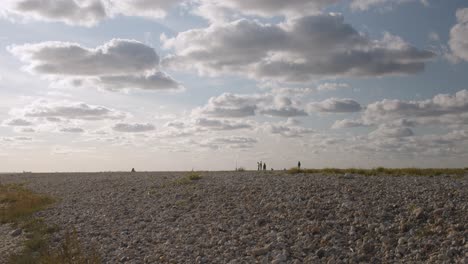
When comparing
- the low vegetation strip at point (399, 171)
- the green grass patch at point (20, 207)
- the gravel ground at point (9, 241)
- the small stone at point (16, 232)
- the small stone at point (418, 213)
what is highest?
the low vegetation strip at point (399, 171)

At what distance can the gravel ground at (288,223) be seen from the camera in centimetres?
1483

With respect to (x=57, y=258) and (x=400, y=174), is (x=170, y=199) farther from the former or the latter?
(x=400, y=174)

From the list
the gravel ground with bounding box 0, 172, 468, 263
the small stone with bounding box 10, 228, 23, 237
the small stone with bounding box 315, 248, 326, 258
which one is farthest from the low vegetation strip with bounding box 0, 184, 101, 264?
the small stone with bounding box 315, 248, 326, 258

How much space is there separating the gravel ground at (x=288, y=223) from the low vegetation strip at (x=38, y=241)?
745 mm

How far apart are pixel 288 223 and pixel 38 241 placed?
37.6ft

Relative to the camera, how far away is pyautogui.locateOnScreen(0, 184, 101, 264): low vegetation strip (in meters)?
18.5

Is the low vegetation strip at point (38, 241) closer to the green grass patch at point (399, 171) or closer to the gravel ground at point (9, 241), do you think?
the gravel ground at point (9, 241)

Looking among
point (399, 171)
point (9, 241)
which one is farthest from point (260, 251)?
point (399, 171)

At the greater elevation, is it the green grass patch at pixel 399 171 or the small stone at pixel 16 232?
the green grass patch at pixel 399 171

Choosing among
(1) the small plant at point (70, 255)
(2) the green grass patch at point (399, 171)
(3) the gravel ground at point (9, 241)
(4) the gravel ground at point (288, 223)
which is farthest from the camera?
(2) the green grass patch at point (399, 171)

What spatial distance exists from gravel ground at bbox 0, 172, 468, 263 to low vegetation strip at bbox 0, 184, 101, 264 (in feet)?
Answer: 2.44

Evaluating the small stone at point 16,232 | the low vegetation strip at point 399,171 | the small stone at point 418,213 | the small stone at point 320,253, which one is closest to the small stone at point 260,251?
the small stone at point 320,253

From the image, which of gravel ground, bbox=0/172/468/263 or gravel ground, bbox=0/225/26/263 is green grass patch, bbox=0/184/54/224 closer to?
gravel ground, bbox=0/225/26/263

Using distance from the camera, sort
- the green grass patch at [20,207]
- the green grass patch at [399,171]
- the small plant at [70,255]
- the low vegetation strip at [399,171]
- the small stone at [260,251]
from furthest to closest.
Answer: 1. the green grass patch at [20,207]
2. the low vegetation strip at [399,171]
3. the green grass patch at [399,171]
4. the small plant at [70,255]
5. the small stone at [260,251]
